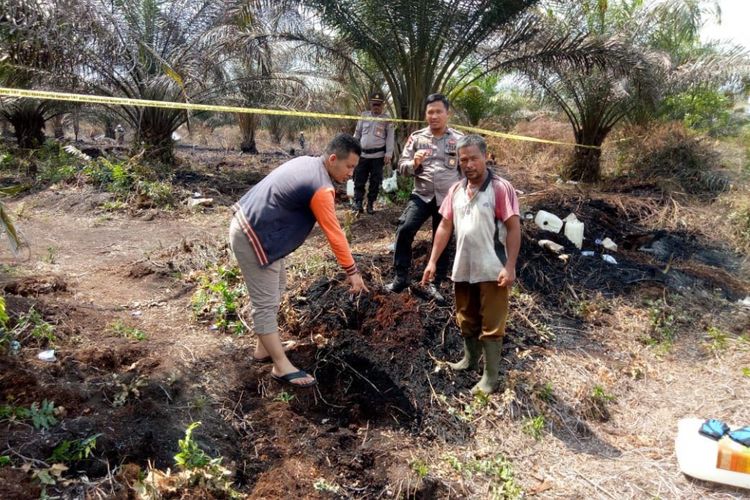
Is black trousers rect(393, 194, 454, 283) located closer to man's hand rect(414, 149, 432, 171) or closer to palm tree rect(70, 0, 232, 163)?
man's hand rect(414, 149, 432, 171)

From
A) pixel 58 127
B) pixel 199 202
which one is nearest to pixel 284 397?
pixel 199 202

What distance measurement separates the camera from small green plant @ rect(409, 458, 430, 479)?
2689mm

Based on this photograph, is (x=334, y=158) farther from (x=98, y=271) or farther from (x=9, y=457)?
(x=98, y=271)

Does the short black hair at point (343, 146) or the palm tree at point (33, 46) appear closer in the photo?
the short black hair at point (343, 146)

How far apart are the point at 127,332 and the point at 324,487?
196 cm

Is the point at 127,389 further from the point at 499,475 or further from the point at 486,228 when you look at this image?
the point at 486,228

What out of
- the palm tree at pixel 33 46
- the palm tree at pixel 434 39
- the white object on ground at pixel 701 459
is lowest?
the white object on ground at pixel 701 459

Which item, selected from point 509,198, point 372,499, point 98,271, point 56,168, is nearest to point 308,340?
point 372,499

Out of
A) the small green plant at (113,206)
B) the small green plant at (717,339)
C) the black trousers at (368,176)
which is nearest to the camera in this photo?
the small green plant at (717,339)

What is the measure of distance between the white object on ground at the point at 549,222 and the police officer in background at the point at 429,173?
2234mm

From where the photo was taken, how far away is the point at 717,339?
4.32m

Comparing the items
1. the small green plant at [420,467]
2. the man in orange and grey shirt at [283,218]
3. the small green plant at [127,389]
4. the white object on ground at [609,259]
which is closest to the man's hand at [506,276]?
the man in orange and grey shirt at [283,218]

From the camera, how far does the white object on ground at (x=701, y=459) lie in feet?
8.77

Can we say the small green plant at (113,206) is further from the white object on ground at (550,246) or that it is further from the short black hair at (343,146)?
the white object on ground at (550,246)
